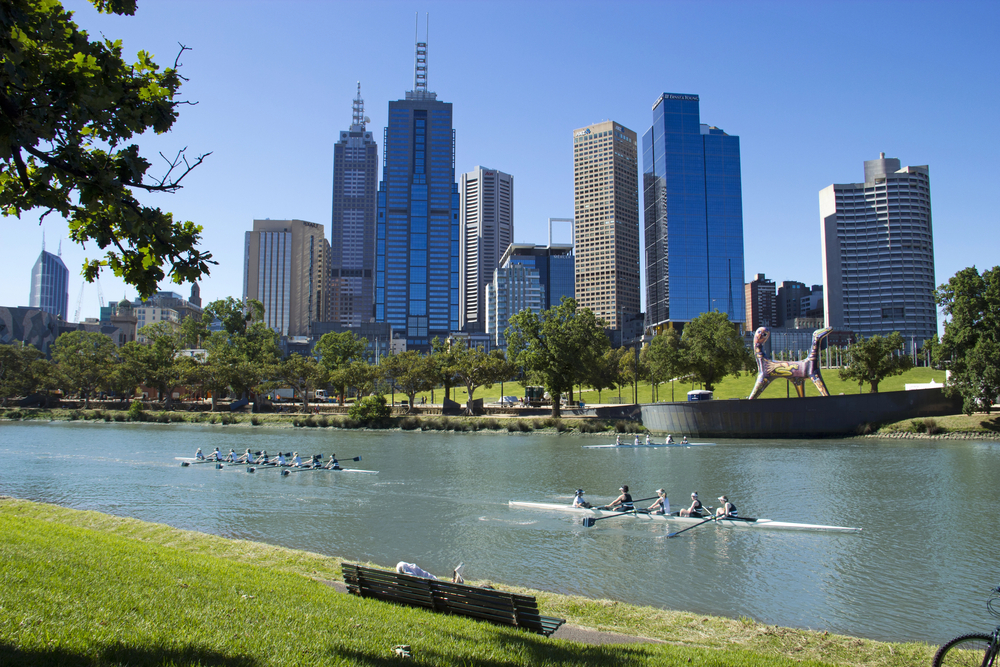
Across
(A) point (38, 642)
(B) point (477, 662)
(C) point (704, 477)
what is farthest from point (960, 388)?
(A) point (38, 642)

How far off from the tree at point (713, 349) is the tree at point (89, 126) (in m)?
79.7

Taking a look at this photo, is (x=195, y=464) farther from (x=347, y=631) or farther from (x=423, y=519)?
(x=347, y=631)

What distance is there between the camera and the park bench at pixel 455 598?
9.65m

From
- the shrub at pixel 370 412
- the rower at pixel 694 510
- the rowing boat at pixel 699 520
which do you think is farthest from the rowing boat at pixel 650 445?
the shrub at pixel 370 412

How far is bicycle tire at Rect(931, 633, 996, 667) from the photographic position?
25.6ft

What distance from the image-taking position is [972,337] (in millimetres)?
57938

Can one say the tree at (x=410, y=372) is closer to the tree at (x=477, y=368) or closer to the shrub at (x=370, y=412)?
the tree at (x=477, y=368)

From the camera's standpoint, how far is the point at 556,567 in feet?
60.0

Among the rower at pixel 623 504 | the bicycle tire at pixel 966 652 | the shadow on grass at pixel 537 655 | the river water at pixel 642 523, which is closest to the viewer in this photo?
the shadow on grass at pixel 537 655

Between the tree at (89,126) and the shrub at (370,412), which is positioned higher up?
the tree at (89,126)

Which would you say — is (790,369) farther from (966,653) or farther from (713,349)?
(966,653)

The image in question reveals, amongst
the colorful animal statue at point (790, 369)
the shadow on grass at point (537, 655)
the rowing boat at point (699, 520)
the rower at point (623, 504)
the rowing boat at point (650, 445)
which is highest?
the colorful animal statue at point (790, 369)

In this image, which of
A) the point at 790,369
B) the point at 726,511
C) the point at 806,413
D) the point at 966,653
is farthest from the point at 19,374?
the point at 966,653

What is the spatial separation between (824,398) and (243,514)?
5353 centimetres
